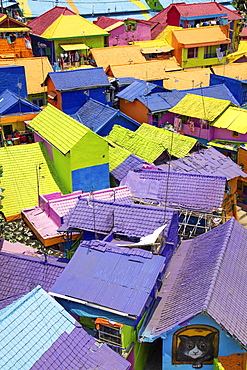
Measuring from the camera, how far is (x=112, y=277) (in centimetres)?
2025

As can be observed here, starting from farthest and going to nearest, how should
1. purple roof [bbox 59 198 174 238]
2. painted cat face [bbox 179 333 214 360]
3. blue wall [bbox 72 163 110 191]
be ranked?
blue wall [bbox 72 163 110 191] → purple roof [bbox 59 198 174 238] → painted cat face [bbox 179 333 214 360]

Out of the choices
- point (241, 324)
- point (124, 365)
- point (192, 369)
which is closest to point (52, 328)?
point (124, 365)

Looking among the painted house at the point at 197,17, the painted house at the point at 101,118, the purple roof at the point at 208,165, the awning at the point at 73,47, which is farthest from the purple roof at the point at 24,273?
the painted house at the point at 197,17

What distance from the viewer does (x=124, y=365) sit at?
57.2ft

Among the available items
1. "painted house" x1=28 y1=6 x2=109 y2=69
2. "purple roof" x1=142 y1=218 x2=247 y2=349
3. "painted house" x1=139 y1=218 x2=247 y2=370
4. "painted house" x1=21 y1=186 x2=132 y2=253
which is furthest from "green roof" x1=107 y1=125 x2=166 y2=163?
"painted house" x1=28 y1=6 x2=109 y2=69

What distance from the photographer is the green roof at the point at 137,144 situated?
36525mm

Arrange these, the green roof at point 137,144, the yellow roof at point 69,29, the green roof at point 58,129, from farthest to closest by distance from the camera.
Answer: the yellow roof at point 69,29 < the green roof at point 137,144 < the green roof at point 58,129

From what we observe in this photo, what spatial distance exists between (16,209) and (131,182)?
7.46 meters

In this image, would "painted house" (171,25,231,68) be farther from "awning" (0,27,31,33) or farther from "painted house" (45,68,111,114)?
"painted house" (45,68,111,114)

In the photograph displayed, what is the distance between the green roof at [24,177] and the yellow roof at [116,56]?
29.5m

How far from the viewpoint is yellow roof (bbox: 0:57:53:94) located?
167 ft

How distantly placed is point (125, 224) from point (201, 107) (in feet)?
75.6

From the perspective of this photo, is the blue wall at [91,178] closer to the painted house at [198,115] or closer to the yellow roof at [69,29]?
the painted house at [198,115]

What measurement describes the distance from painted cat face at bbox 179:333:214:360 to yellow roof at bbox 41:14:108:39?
53.8 m
